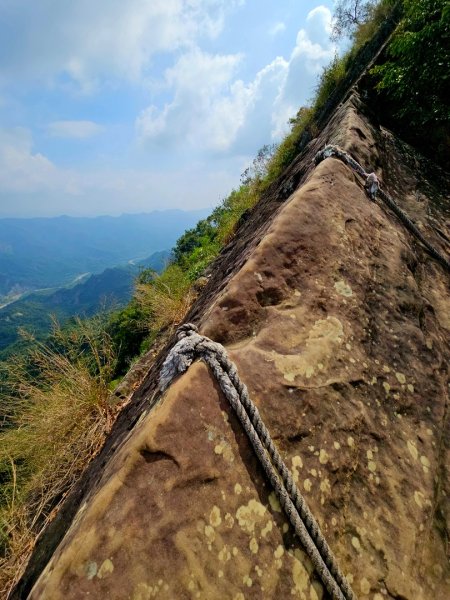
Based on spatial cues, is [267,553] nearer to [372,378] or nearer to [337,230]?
[372,378]

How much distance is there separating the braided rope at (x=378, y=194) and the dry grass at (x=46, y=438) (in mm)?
3690

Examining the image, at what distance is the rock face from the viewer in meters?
1.71

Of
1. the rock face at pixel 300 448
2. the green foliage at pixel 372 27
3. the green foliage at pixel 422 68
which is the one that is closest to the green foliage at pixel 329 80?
the green foliage at pixel 372 27

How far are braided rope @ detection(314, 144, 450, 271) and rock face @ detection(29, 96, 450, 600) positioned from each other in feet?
1.92

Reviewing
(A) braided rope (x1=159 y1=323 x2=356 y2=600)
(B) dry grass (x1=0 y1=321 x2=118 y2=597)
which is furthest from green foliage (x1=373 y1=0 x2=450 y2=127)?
(B) dry grass (x1=0 y1=321 x2=118 y2=597)

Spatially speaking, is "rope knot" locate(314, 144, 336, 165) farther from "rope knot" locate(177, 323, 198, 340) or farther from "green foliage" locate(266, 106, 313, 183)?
"green foliage" locate(266, 106, 313, 183)

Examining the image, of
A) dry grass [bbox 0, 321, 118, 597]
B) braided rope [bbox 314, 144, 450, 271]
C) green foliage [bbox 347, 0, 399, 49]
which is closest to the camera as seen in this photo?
dry grass [bbox 0, 321, 118, 597]

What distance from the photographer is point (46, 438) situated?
3906 mm

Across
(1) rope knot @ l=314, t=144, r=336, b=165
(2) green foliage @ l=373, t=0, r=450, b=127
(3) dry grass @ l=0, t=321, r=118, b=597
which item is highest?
(2) green foliage @ l=373, t=0, r=450, b=127

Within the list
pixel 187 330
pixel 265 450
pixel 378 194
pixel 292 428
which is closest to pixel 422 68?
pixel 378 194

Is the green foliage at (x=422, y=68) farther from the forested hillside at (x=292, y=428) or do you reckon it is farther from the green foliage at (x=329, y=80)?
the green foliage at (x=329, y=80)

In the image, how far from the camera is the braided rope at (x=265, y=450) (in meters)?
1.80

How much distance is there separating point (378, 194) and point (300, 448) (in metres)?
3.11

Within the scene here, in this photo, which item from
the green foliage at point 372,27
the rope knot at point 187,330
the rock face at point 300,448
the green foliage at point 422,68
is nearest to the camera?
the rock face at point 300,448
